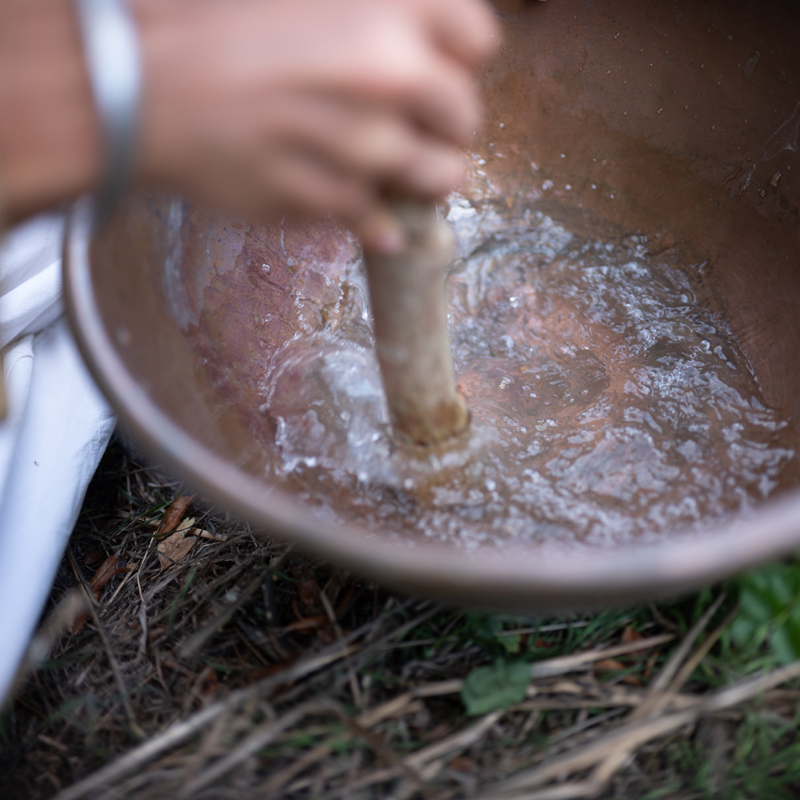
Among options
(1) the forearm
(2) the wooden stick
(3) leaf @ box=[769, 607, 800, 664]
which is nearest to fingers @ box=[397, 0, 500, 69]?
(2) the wooden stick

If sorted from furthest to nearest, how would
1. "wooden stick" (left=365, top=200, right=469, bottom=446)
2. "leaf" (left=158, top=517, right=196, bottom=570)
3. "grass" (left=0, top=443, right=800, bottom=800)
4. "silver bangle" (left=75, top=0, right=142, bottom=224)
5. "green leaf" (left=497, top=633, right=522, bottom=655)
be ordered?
1. "leaf" (left=158, top=517, right=196, bottom=570)
2. "green leaf" (left=497, top=633, right=522, bottom=655)
3. "grass" (left=0, top=443, right=800, bottom=800)
4. "wooden stick" (left=365, top=200, right=469, bottom=446)
5. "silver bangle" (left=75, top=0, right=142, bottom=224)

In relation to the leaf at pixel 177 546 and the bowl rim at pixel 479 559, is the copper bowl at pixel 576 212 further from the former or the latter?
the leaf at pixel 177 546

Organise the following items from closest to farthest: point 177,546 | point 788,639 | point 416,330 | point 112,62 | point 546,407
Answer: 1. point 112,62
2. point 416,330
3. point 788,639
4. point 546,407
5. point 177,546

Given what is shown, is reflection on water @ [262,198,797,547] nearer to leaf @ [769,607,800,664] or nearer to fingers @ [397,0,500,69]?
leaf @ [769,607,800,664]

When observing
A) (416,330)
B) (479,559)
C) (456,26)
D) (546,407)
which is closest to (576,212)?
(546,407)

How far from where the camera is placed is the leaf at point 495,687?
90 centimetres

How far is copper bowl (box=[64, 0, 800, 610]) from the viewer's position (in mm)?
602

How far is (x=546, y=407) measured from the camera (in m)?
1.08

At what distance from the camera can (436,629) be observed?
3.29ft

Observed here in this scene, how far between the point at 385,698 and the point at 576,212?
2.86ft

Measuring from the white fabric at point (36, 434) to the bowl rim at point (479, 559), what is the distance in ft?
1.51

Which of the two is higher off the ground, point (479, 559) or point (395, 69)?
point (395, 69)

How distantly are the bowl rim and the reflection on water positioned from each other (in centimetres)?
24

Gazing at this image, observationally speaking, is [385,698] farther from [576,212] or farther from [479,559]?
[576,212]
